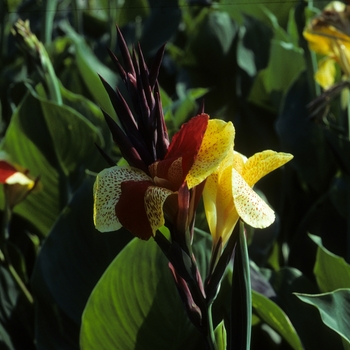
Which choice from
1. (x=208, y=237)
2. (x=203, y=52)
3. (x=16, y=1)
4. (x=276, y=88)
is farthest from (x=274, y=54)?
(x=16, y=1)

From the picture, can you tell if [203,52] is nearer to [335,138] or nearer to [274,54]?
[274,54]

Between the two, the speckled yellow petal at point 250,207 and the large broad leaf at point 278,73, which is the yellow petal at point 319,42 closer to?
the large broad leaf at point 278,73

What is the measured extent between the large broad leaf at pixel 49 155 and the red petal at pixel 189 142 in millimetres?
694

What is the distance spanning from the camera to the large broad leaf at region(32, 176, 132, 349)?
0.98m

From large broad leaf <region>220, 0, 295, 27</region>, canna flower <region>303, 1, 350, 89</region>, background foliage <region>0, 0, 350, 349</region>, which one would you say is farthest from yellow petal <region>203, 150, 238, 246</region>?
large broad leaf <region>220, 0, 295, 27</region>

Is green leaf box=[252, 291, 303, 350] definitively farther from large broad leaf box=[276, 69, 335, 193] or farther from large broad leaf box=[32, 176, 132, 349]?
large broad leaf box=[276, 69, 335, 193]

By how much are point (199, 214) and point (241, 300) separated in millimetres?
400

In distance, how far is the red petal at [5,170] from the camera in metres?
0.94

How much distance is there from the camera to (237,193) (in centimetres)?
52

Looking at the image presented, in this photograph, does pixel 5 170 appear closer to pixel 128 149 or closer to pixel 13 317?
pixel 13 317

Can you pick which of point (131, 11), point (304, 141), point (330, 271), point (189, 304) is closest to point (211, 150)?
point (189, 304)

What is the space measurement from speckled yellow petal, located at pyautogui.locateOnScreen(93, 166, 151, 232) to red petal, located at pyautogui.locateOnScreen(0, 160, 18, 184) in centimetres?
45

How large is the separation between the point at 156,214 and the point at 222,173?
9 cm

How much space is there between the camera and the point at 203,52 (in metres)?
1.76
